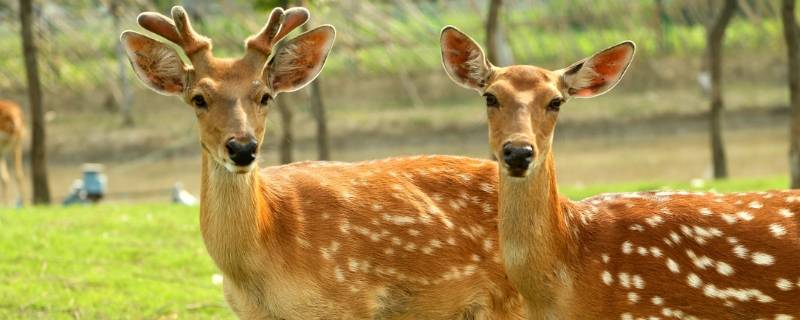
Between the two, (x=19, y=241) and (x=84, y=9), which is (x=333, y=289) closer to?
(x=19, y=241)

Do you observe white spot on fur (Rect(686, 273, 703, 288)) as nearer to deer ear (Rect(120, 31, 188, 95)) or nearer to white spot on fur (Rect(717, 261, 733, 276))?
white spot on fur (Rect(717, 261, 733, 276))

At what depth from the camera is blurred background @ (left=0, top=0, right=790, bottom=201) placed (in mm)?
30672

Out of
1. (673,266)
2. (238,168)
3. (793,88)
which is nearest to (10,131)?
(793,88)

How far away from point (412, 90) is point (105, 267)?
22.9 metres

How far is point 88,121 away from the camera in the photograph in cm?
3447

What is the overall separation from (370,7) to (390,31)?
116cm

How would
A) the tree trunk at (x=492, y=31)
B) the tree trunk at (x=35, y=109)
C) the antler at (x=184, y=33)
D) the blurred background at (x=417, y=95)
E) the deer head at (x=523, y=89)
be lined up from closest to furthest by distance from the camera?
the deer head at (x=523, y=89) → the antler at (x=184, y=33) → the tree trunk at (x=492, y=31) → the tree trunk at (x=35, y=109) → the blurred background at (x=417, y=95)

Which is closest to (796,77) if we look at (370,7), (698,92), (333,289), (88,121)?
(333,289)

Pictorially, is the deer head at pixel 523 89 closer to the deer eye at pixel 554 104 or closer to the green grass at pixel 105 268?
the deer eye at pixel 554 104

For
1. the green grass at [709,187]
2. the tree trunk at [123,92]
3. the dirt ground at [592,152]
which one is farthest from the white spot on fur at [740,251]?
the tree trunk at [123,92]

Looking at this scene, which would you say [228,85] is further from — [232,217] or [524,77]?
[524,77]

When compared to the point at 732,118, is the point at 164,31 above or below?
above

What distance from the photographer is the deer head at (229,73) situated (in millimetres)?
6789

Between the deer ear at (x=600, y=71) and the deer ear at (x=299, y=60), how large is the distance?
1.40 metres
